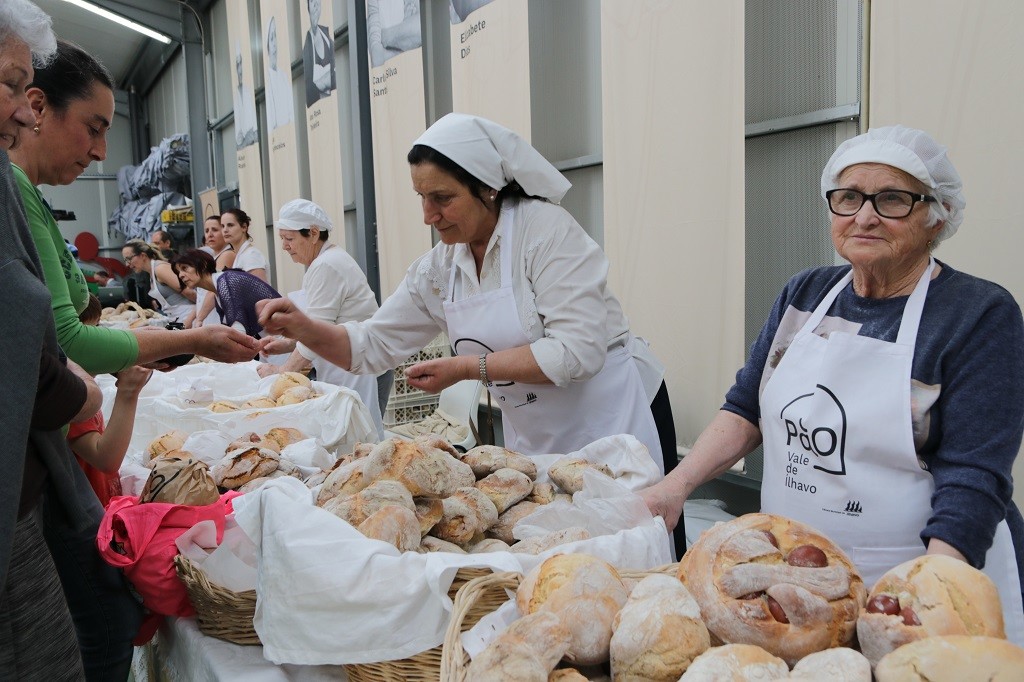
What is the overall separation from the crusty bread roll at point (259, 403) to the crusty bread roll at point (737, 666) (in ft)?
7.59

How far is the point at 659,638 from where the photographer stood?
2.73ft

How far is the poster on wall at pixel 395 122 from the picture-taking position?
18.0 ft

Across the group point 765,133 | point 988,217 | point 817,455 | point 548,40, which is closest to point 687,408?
point 765,133

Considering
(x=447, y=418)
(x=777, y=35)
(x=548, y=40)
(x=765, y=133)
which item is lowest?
(x=447, y=418)

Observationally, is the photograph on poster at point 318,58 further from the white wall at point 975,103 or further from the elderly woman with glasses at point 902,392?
the elderly woman with glasses at point 902,392

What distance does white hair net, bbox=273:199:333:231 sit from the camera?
446 cm

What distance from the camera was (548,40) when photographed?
14.6ft

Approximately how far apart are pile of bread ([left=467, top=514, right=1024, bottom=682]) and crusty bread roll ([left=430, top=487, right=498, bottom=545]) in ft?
1.66

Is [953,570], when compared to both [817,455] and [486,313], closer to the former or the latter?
[817,455]

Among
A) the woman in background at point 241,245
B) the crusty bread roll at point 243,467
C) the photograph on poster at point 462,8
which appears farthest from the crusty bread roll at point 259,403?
the woman in background at point 241,245

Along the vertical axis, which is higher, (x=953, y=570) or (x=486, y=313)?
(x=486, y=313)

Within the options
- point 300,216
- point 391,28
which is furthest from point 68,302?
point 391,28

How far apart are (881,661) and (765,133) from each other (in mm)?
2842

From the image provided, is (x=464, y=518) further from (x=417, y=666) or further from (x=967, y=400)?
(x=967, y=400)
